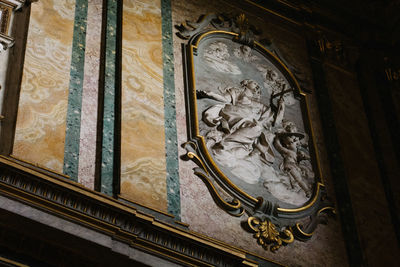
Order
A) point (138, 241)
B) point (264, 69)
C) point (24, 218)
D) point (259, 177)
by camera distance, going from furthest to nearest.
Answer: point (264, 69) → point (259, 177) → point (138, 241) → point (24, 218)

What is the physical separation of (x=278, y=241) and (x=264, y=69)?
2.71 meters

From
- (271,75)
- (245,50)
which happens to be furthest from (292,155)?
(245,50)

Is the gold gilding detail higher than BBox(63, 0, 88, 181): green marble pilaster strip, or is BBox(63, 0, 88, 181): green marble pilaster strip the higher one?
BBox(63, 0, 88, 181): green marble pilaster strip

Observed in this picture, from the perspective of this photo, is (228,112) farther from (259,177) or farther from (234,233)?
(234,233)

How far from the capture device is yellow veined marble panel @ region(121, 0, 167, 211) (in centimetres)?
763

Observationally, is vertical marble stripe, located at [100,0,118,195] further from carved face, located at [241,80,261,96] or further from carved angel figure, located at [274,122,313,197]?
carved angel figure, located at [274,122,313,197]

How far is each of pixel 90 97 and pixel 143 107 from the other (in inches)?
23.5

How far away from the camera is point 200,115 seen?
886 centimetres

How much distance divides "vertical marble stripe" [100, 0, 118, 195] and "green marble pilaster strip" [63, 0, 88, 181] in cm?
27

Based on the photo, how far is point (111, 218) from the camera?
690 centimetres

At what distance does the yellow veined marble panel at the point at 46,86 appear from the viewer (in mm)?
7234

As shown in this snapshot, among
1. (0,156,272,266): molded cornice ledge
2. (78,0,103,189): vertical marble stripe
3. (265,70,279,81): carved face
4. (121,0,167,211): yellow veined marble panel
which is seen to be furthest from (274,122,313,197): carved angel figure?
(78,0,103,189): vertical marble stripe

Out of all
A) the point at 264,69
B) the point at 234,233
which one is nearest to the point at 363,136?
the point at 264,69

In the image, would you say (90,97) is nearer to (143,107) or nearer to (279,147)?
(143,107)
